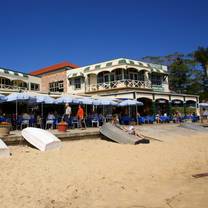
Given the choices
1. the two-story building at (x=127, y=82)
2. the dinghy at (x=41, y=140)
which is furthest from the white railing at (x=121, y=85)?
the dinghy at (x=41, y=140)

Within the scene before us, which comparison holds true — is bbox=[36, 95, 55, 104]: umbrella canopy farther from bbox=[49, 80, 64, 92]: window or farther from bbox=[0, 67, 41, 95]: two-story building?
bbox=[49, 80, 64, 92]: window

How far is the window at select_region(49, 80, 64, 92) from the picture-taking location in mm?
35372

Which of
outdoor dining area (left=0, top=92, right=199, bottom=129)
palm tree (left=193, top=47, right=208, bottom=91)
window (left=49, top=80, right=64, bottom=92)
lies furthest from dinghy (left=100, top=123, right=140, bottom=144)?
palm tree (left=193, top=47, right=208, bottom=91)

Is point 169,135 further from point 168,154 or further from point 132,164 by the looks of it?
point 132,164

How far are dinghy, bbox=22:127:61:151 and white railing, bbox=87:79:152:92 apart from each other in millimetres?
17861

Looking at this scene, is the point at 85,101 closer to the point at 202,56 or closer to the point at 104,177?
the point at 104,177

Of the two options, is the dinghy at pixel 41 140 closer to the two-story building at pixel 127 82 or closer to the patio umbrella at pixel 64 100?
the patio umbrella at pixel 64 100

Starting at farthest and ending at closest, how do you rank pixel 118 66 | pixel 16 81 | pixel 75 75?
pixel 75 75
pixel 16 81
pixel 118 66

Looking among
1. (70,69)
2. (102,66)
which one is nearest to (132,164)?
(102,66)

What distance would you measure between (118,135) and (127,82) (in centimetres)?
1601

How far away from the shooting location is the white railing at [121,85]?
2900 cm

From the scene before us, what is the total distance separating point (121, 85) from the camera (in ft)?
95.1

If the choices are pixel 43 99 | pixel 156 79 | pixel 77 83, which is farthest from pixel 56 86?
pixel 43 99

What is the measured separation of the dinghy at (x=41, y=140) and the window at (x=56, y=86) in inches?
937
